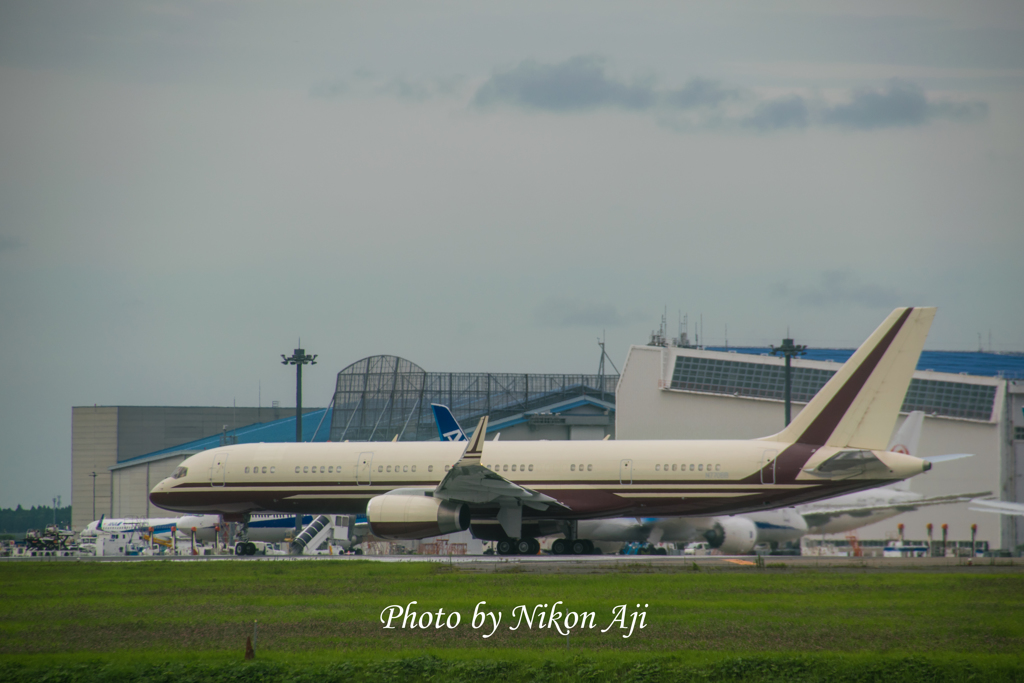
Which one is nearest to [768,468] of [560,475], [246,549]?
[560,475]

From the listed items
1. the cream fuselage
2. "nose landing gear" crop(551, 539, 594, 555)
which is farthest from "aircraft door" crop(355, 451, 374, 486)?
"nose landing gear" crop(551, 539, 594, 555)

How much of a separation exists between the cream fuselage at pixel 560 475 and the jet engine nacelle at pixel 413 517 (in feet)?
6.63

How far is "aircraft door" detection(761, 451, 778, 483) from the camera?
29531 millimetres

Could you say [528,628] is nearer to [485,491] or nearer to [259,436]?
[485,491]

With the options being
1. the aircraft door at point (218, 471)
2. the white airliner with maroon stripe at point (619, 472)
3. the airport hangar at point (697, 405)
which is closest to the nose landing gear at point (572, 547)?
the white airliner with maroon stripe at point (619, 472)

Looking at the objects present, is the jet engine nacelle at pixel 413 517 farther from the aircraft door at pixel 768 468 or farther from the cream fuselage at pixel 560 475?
the aircraft door at pixel 768 468

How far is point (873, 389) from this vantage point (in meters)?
29.2

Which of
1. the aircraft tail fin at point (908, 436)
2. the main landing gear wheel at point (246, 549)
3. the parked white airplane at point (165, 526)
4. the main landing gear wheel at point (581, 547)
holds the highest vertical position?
the aircraft tail fin at point (908, 436)

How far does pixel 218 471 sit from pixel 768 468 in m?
19.5

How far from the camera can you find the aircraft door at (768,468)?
29.5 metres

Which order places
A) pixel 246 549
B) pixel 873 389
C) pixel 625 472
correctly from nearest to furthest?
pixel 873 389 < pixel 625 472 < pixel 246 549

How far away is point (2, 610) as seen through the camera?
18.6 meters

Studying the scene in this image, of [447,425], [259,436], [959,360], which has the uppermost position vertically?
[959,360]

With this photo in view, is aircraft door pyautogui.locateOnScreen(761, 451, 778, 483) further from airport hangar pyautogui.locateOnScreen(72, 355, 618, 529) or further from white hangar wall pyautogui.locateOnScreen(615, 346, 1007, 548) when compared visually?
airport hangar pyautogui.locateOnScreen(72, 355, 618, 529)
